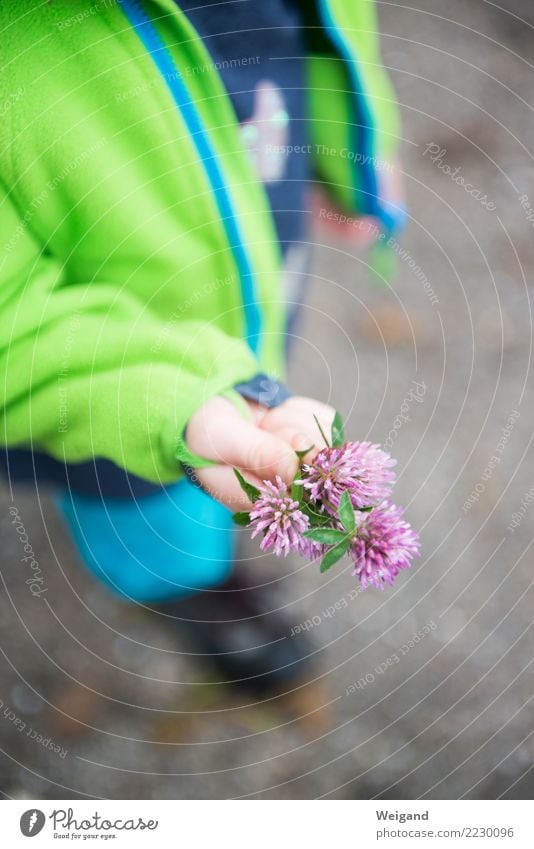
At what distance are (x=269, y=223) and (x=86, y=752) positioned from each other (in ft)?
1.27

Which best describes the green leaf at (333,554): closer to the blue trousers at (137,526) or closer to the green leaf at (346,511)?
the green leaf at (346,511)

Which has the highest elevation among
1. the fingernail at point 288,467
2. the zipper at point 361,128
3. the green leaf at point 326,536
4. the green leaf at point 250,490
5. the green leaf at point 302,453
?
the zipper at point 361,128

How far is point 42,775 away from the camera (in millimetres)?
515

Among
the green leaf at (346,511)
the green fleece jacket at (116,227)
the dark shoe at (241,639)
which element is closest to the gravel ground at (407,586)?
the dark shoe at (241,639)

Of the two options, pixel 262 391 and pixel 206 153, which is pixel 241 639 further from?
pixel 206 153

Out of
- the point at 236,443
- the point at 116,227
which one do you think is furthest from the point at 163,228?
the point at 236,443

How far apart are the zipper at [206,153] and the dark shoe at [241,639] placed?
0.20m

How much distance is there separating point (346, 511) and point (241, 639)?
26 centimetres

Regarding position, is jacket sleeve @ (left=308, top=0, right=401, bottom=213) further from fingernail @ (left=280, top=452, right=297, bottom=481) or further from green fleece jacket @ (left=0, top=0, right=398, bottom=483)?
fingernail @ (left=280, top=452, right=297, bottom=481)

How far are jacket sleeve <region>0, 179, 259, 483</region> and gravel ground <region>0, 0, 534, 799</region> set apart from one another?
0.15 metres

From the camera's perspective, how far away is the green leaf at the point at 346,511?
0.32 meters

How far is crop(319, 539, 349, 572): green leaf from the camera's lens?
1.04ft

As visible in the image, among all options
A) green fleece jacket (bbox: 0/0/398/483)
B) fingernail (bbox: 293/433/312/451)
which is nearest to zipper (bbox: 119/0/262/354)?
green fleece jacket (bbox: 0/0/398/483)

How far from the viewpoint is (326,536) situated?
0.32m
